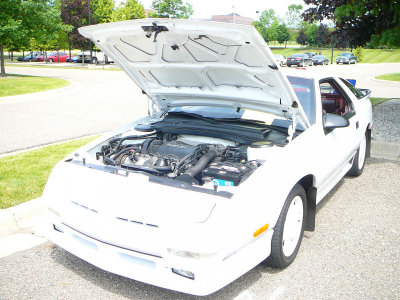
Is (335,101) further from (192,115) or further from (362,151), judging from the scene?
(192,115)

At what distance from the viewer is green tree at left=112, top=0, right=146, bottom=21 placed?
37628 mm

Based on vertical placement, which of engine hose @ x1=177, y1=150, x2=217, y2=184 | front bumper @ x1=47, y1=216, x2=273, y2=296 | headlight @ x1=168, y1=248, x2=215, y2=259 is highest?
engine hose @ x1=177, y1=150, x2=217, y2=184

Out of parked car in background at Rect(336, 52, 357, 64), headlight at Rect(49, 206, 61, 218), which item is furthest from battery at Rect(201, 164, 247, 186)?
parked car in background at Rect(336, 52, 357, 64)

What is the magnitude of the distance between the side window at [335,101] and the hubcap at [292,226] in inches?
81.0

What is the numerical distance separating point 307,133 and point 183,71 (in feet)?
4.54

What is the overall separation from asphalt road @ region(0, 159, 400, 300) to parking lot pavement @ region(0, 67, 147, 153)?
4.10 meters

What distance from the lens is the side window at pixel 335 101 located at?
5059mm

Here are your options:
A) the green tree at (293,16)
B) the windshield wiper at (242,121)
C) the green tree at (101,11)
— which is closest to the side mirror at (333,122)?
the windshield wiper at (242,121)

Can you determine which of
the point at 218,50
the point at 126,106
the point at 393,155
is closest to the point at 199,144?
the point at 218,50

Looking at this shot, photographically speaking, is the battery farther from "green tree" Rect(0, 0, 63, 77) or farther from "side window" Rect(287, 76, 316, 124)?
"green tree" Rect(0, 0, 63, 77)

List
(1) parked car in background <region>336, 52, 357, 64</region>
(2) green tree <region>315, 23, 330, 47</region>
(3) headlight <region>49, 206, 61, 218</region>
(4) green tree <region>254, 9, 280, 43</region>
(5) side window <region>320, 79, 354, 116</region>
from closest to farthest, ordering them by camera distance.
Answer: (3) headlight <region>49, 206, 61, 218</region>, (5) side window <region>320, 79, 354, 116</region>, (2) green tree <region>315, 23, 330, 47</region>, (1) parked car in background <region>336, 52, 357, 64</region>, (4) green tree <region>254, 9, 280, 43</region>

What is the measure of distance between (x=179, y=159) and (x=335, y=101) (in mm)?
2766

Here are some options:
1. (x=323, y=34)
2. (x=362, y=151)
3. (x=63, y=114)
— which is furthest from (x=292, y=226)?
(x=323, y=34)

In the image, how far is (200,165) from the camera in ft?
11.4
